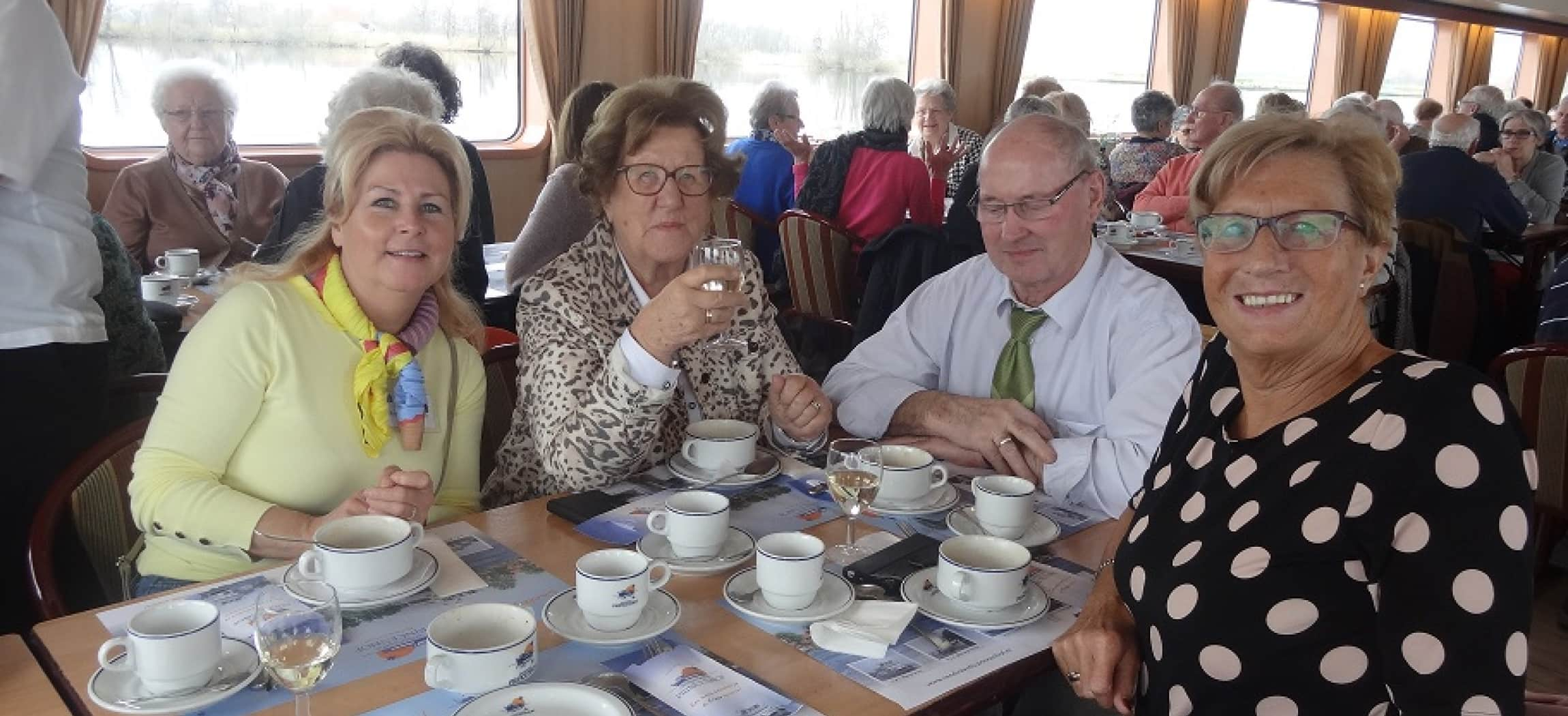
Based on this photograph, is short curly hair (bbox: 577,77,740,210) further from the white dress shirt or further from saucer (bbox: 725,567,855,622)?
saucer (bbox: 725,567,855,622)

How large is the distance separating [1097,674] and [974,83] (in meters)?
9.18

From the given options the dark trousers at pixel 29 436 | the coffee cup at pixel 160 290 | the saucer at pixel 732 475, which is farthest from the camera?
the coffee cup at pixel 160 290

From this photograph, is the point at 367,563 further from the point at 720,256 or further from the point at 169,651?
the point at 720,256

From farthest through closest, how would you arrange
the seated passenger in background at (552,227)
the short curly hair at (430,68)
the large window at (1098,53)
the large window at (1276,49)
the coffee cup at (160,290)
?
the large window at (1276,49) < the large window at (1098,53) < the short curly hair at (430,68) < the seated passenger in background at (552,227) < the coffee cup at (160,290)

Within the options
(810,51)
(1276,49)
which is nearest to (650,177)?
(810,51)

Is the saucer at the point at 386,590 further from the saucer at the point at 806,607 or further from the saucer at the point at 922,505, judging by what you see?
the saucer at the point at 922,505

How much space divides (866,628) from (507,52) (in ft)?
22.1

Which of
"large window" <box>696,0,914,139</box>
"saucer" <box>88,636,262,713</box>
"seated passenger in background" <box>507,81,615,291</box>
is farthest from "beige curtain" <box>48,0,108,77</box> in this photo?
"saucer" <box>88,636,262,713</box>

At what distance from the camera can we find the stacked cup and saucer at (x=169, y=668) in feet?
3.80

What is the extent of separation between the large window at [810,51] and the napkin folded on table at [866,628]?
7.05 meters

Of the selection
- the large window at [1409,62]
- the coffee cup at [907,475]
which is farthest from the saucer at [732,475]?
the large window at [1409,62]

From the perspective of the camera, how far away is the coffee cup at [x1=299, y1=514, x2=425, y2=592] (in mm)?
1424

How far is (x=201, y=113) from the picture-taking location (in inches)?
177

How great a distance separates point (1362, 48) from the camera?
13727 millimetres
